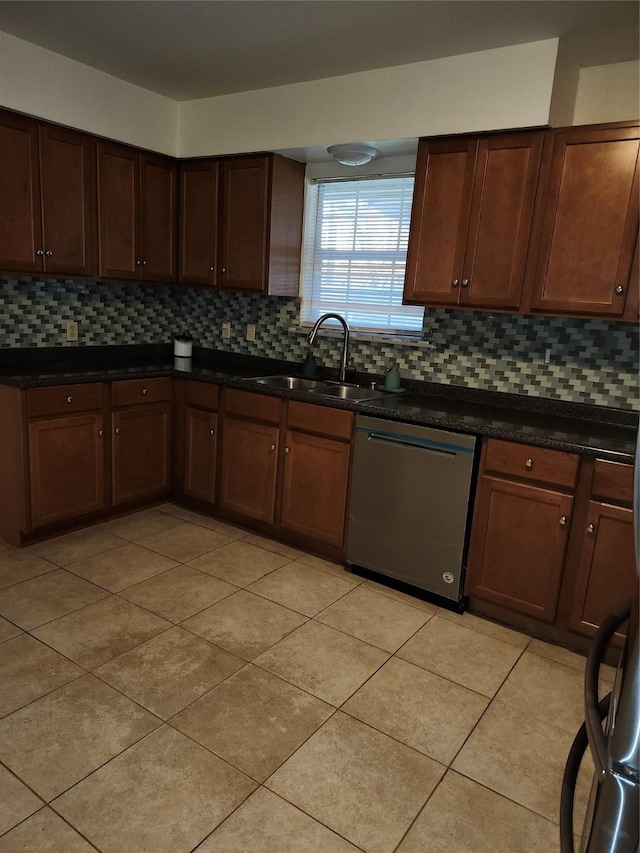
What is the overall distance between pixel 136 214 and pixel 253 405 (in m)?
1.40


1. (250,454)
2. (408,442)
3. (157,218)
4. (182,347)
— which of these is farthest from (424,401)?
(157,218)

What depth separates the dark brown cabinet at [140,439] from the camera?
3428 mm

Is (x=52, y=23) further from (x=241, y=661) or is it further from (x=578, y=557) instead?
(x=578, y=557)

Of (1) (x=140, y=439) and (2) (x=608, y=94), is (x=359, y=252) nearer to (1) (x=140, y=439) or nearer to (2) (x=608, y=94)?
(2) (x=608, y=94)

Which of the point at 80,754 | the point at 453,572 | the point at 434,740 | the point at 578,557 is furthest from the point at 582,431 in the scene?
the point at 80,754

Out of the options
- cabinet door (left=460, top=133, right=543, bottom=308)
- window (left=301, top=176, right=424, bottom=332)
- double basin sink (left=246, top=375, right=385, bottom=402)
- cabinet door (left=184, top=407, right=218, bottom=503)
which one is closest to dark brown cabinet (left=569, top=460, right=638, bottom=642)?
cabinet door (left=460, top=133, right=543, bottom=308)

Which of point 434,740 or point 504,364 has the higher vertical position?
point 504,364

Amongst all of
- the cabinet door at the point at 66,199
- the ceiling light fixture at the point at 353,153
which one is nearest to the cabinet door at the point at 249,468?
the cabinet door at the point at 66,199

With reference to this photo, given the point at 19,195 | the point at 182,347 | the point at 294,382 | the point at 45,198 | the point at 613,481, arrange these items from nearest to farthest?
the point at 613,481
the point at 19,195
the point at 45,198
the point at 294,382
the point at 182,347

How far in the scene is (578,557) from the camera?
8.00ft

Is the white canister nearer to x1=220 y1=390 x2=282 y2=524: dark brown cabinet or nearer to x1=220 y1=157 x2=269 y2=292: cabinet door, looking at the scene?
x1=220 y1=157 x2=269 y2=292: cabinet door

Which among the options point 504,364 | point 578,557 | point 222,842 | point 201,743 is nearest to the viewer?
point 222,842

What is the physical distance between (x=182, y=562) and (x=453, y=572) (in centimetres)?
134

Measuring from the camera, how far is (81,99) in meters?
3.21
